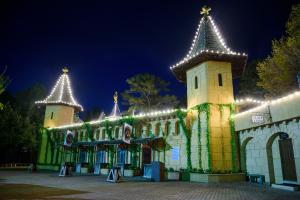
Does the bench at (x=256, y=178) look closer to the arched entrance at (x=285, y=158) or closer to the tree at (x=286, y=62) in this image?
the arched entrance at (x=285, y=158)

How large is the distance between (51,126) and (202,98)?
19.2 meters

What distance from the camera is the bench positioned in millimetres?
13291

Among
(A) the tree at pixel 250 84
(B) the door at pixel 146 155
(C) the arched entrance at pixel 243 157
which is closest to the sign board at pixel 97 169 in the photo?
(B) the door at pixel 146 155

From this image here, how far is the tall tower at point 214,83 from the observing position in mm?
15297

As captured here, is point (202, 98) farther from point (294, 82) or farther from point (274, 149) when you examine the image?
point (294, 82)

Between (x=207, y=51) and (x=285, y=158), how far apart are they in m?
8.37

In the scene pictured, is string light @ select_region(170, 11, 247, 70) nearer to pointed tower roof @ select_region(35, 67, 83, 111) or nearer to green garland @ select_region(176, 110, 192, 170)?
green garland @ select_region(176, 110, 192, 170)

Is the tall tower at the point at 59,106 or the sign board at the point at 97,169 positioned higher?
→ the tall tower at the point at 59,106

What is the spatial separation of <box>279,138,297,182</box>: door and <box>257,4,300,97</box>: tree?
9821 millimetres

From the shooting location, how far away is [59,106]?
2753 cm

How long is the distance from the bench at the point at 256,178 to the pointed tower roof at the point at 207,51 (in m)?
8.23

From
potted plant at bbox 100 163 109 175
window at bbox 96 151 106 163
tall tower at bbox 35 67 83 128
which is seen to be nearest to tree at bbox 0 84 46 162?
tall tower at bbox 35 67 83 128

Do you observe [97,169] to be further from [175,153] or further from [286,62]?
[286,62]

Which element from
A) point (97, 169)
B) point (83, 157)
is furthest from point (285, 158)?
point (83, 157)
